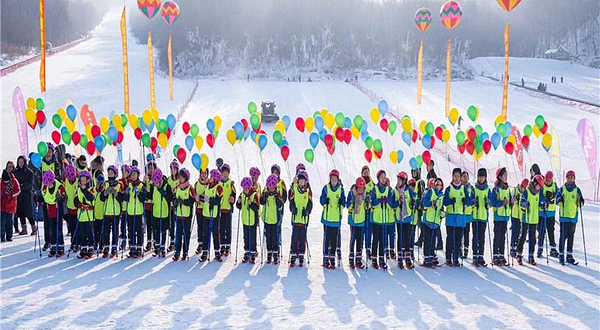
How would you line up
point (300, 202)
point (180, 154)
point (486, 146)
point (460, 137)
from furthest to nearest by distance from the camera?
point (460, 137) < point (486, 146) < point (180, 154) < point (300, 202)

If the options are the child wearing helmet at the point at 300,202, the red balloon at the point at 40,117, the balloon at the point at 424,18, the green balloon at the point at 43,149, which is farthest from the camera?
the balloon at the point at 424,18

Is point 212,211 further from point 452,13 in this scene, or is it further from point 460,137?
point 452,13

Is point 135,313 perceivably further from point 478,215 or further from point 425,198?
point 478,215

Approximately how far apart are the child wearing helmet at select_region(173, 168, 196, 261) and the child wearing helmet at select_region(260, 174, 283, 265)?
103 centimetres

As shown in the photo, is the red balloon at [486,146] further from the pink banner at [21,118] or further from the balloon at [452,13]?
the balloon at [452,13]

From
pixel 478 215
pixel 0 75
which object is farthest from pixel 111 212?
pixel 0 75

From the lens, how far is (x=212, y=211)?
26.5ft

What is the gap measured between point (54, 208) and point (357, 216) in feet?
14.3

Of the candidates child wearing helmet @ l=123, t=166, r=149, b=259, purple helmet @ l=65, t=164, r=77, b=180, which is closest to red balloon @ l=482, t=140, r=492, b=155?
child wearing helmet @ l=123, t=166, r=149, b=259

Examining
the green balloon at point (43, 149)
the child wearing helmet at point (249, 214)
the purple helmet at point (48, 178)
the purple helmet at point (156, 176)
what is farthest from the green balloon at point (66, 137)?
the child wearing helmet at point (249, 214)

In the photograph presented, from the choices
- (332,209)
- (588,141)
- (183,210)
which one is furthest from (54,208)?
(588,141)

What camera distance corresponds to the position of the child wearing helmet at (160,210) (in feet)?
26.8

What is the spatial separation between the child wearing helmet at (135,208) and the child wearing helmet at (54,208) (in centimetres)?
94

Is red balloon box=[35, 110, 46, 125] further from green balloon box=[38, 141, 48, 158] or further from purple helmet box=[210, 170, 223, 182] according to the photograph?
purple helmet box=[210, 170, 223, 182]
